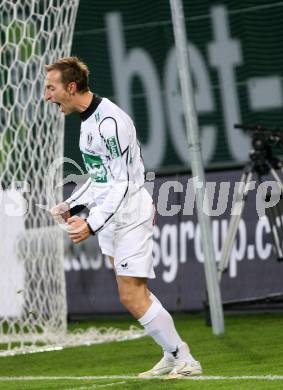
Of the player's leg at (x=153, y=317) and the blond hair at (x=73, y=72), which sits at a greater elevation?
the blond hair at (x=73, y=72)

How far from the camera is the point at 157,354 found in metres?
8.66

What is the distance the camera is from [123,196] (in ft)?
22.0

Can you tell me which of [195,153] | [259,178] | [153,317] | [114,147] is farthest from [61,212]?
[259,178]

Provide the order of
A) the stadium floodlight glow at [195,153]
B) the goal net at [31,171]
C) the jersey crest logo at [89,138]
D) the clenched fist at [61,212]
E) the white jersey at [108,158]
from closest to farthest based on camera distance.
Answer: the white jersey at [108,158] < the jersey crest logo at [89,138] < the clenched fist at [61,212] < the stadium floodlight glow at [195,153] < the goal net at [31,171]

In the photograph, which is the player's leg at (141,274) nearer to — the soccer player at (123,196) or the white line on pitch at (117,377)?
the soccer player at (123,196)

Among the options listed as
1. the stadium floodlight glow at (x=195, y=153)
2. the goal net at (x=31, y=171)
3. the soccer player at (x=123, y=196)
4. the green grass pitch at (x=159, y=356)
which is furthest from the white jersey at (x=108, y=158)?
the goal net at (x=31, y=171)

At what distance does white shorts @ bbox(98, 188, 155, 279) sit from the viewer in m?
6.88

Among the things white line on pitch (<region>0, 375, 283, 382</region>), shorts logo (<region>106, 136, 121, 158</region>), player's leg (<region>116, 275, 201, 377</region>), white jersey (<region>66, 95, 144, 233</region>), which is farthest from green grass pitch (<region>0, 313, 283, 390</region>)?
shorts logo (<region>106, 136, 121, 158</region>)

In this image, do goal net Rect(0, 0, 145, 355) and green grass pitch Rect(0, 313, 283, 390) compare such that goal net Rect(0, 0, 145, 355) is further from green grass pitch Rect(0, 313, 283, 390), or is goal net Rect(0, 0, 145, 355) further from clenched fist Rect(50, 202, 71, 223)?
clenched fist Rect(50, 202, 71, 223)

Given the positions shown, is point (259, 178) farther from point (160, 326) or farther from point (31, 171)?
point (160, 326)

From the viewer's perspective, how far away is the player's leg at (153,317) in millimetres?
6918

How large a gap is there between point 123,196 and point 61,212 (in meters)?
0.51

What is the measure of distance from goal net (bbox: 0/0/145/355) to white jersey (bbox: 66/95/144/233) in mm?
2963

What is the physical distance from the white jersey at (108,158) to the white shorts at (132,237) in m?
0.10
